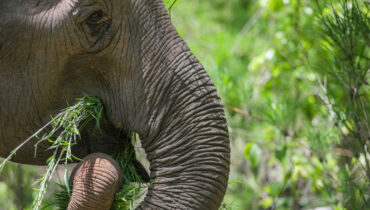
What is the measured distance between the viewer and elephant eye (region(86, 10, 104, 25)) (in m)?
1.53

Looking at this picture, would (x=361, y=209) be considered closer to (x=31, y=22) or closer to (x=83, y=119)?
(x=83, y=119)

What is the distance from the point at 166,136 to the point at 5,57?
0.54 m

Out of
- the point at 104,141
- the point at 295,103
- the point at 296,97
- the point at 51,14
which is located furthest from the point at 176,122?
the point at 296,97

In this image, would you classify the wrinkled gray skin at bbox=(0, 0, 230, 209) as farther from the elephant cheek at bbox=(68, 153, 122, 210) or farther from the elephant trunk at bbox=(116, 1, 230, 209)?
the elephant cheek at bbox=(68, 153, 122, 210)

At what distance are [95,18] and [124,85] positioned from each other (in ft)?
0.69

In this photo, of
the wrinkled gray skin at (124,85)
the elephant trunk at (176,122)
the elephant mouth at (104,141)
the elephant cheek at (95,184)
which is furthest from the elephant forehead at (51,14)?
the elephant cheek at (95,184)

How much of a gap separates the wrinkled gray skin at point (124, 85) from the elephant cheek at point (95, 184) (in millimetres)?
111

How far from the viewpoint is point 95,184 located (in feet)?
4.50

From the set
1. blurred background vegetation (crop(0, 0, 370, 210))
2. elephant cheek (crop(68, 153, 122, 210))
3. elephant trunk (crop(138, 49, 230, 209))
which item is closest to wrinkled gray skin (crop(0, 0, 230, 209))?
elephant trunk (crop(138, 49, 230, 209))

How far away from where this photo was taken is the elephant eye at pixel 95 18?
153cm

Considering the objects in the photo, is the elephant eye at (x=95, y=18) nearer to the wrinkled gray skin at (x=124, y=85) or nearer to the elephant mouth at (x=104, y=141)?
the wrinkled gray skin at (x=124, y=85)

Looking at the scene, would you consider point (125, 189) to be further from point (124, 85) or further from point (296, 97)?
point (296, 97)

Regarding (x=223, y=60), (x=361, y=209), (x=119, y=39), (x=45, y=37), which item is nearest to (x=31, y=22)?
(x=45, y=37)

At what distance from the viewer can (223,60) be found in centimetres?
493
